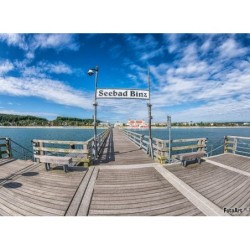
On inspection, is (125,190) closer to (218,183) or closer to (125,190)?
(125,190)

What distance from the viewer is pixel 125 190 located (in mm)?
4078

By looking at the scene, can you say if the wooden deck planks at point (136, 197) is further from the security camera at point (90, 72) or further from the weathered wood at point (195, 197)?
the security camera at point (90, 72)

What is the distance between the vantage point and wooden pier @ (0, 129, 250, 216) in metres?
3.32

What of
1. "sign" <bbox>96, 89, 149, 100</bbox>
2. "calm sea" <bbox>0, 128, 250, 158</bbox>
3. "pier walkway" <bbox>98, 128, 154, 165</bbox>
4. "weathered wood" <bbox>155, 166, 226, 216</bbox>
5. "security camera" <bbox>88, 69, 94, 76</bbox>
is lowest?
"calm sea" <bbox>0, 128, 250, 158</bbox>

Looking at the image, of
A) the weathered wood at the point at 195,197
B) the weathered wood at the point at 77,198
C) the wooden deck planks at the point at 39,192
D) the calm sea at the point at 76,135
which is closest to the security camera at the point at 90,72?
the wooden deck planks at the point at 39,192

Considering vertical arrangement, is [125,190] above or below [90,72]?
below

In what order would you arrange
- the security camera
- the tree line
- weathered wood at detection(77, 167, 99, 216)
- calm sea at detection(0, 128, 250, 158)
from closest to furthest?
weathered wood at detection(77, 167, 99, 216), the security camera, calm sea at detection(0, 128, 250, 158), the tree line

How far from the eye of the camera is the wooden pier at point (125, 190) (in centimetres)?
332

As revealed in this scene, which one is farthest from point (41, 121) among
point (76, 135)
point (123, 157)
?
point (123, 157)

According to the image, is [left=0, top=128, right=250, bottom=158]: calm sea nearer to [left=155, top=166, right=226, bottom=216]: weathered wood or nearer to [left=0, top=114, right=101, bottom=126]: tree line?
[left=155, top=166, right=226, bottom=216]: weathered wood

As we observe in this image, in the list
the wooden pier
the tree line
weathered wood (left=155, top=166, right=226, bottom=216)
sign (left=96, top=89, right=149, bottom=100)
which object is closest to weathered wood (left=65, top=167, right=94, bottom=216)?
the wooden pier

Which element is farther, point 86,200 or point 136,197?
point 136,197

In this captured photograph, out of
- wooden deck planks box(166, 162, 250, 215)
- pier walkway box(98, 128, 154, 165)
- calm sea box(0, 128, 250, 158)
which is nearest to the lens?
wooden deck planks box(166, 162, 250, 215)

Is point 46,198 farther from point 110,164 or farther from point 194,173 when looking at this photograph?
point 194,173
